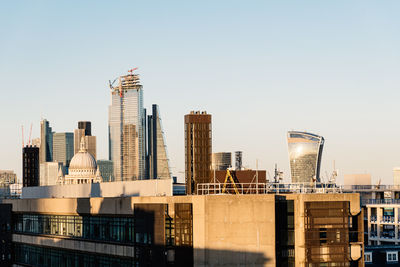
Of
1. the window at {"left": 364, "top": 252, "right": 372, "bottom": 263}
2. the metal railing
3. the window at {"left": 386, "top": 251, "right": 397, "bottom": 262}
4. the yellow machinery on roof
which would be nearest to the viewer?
the metal railing

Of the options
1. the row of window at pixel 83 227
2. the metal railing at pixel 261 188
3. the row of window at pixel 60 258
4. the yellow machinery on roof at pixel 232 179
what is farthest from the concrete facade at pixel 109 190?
the row of window at pixel 60 258

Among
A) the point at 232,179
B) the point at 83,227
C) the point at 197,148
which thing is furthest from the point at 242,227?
the point at 197,148

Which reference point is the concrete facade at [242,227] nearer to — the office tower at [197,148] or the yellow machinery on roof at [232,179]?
the yellow machinery on roof at [232,179]

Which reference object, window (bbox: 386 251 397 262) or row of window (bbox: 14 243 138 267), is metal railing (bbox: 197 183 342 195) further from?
window (bbox: 386 251 397 262)

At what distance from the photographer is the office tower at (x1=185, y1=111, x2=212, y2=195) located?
120 m

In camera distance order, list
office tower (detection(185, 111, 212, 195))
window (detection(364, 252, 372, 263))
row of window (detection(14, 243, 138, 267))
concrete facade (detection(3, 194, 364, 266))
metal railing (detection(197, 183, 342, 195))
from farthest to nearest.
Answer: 1. window (detection(364, 252, 372, 263))
2. office tower (detection(185, 111, 212, 195))
3. row of window (detection(14, 243, 138, 267))
4. metal railing (detection(197, 183, 342, 195))
5. concrete facade (detection(3, 194, 364, 266))

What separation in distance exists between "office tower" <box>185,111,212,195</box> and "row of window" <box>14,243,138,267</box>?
23982 mm

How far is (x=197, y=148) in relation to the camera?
125 metres

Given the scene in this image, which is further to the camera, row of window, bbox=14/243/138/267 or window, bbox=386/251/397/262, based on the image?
window, bbox=386/251/397/262

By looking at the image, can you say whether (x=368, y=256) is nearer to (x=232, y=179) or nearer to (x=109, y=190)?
(x=109, y=190)

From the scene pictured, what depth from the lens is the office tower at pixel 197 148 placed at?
120213mm

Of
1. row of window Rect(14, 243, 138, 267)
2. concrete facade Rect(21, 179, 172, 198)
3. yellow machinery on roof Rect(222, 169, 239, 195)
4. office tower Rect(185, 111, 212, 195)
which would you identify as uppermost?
office tower Rect(185, 111, 212, 195)

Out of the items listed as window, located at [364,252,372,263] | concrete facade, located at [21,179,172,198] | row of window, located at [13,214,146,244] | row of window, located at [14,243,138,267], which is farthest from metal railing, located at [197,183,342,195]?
window, located at [364,252,372,263]

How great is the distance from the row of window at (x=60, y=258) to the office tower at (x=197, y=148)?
78.7 feet
